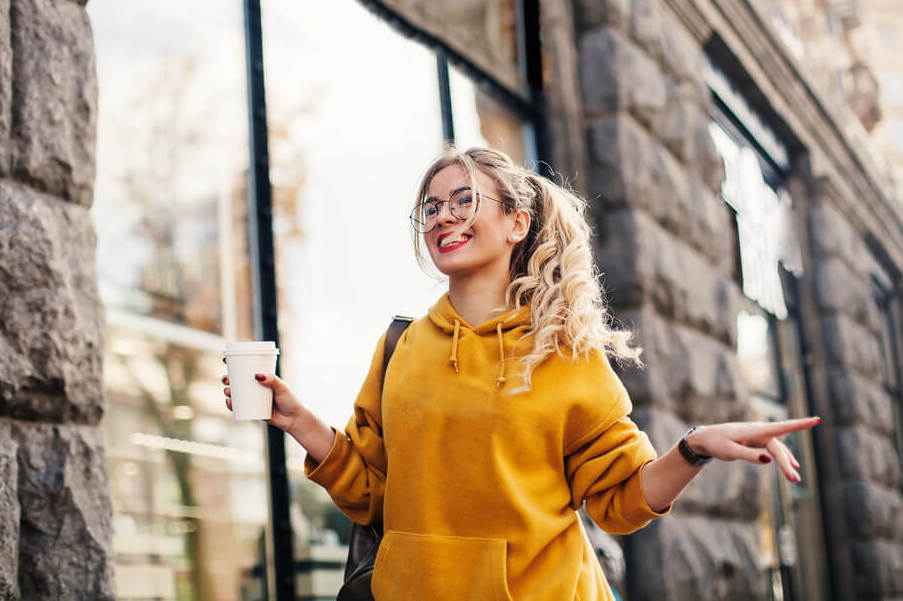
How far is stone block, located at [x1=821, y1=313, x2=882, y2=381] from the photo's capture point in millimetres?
9617

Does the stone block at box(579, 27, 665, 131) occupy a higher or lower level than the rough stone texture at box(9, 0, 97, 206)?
higher

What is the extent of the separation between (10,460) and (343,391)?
198cm

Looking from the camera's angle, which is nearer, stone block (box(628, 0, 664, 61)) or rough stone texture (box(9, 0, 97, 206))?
rough stone texture (box(9, 0, 97, 206))

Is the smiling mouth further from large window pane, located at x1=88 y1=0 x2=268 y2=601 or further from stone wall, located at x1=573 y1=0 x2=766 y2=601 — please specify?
stone wall, located at x1=573 y1=0 x2=766 y2=601

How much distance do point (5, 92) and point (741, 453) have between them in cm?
182

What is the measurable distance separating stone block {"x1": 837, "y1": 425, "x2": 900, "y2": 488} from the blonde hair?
775 centimetres

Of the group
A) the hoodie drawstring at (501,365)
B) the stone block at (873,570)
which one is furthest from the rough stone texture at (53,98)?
the stone block at (873,570)

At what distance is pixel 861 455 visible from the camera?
9.41 m

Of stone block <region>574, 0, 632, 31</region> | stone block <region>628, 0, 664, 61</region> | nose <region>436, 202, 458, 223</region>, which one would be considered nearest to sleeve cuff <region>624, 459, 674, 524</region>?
nose <region>436, 202, 458, 223</region>

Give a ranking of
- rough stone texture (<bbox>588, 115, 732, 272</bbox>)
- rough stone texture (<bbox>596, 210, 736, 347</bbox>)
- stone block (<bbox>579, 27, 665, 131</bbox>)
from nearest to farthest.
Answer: rough stone texture (<bbox>596, 210, 736, 347</bbox>) → rough stone texture (<bbox>588, 115, 732, 272</bbox>) → stone block (<bbox>579, 27, 665, 131</bbox>)

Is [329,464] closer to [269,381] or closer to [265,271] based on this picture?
[269,381]

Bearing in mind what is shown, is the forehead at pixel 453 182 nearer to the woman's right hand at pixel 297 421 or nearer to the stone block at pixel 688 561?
the woman's right hand at pixel 297 421

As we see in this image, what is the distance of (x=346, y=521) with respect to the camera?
4.02 m

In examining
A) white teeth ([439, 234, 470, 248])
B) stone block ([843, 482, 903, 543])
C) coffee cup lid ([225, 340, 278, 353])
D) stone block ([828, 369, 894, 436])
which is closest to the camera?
coffee cup lid ([225, 340, 278, 353])
